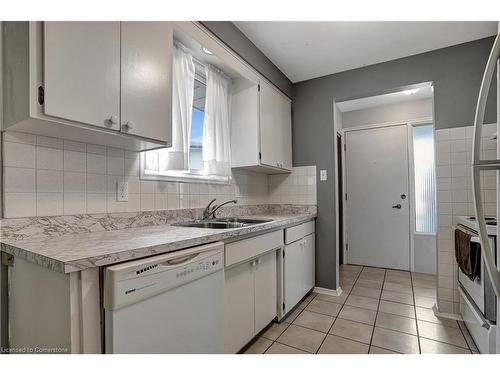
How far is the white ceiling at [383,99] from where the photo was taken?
3186 mm

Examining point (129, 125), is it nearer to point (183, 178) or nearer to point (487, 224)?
point (183, 178)

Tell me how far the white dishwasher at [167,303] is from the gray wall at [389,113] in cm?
333

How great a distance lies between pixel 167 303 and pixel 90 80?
981 millimetres

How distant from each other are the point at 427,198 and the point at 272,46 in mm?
2838

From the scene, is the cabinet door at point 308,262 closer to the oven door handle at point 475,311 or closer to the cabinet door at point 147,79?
the oven door handle at point 475,311

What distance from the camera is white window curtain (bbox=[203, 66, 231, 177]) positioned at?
81.8 inches

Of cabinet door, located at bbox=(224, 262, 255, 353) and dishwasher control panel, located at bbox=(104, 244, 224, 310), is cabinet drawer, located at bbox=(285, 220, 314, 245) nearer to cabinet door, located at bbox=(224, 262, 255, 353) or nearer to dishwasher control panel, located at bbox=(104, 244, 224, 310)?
cabinet door, located at bbox=(224, 262, 255, 353)

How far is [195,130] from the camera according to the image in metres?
2.09

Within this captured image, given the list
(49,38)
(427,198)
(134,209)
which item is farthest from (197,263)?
(427,198)

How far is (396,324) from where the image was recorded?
197 cm

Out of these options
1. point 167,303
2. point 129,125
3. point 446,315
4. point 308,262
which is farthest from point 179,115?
point 446,315

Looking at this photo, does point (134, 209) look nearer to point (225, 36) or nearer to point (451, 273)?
point (225, 36)

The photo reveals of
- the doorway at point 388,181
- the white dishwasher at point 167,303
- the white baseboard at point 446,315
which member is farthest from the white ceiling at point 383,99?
the white dishwasher at point 167,303

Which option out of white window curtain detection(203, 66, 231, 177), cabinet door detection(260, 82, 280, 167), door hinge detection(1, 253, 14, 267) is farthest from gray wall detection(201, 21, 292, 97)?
door hinge detection(1, 253, 14, 267)
